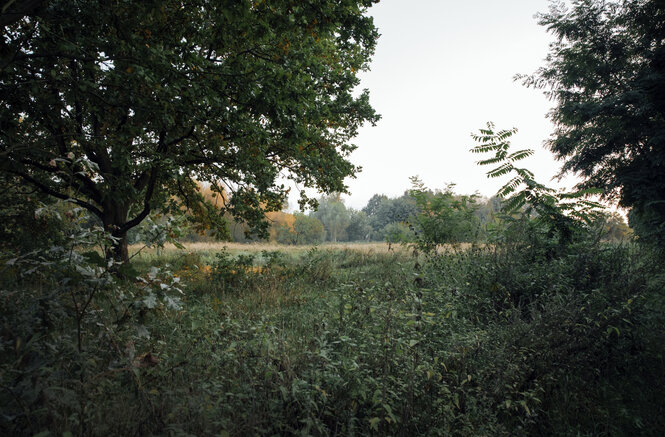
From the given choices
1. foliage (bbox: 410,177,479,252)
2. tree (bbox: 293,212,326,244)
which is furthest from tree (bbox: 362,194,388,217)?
foliage (bbox: 410,177,479,252)

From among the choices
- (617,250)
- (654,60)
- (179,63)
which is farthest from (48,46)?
(654,60)

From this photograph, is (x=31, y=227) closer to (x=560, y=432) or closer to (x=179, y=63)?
(x=179, y=63)

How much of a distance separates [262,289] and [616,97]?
41.8ft

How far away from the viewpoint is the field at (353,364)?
216 cm

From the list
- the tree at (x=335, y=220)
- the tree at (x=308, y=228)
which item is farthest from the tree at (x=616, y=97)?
the tree at (x=335, y=220)

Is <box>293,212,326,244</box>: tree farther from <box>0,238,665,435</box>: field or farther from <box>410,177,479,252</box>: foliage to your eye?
<box>0,238,665,435</box>: field

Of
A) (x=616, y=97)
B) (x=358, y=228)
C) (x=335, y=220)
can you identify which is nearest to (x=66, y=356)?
(x=616, y=97)

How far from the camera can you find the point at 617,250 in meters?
5.64

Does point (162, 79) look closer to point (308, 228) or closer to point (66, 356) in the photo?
point (66, 356)

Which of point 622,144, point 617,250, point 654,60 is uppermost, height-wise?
point 654,60

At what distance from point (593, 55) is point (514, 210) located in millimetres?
11802

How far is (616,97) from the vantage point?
32.1 feet

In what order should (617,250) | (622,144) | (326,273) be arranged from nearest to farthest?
(617,250)
(326,273)
(622,144)

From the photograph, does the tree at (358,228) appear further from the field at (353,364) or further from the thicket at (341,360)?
the field at (353,364)
